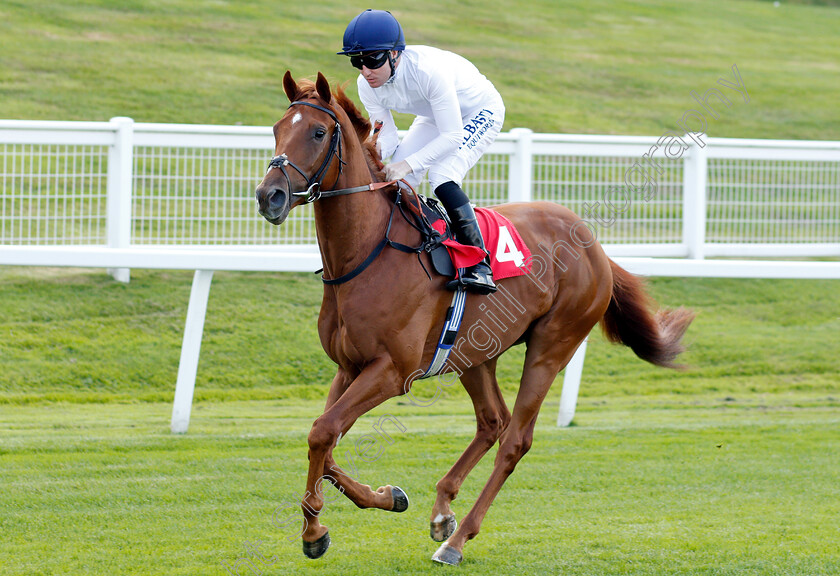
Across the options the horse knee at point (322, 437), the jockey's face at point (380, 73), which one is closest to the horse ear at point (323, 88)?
the jockey's face at point (380, 73)

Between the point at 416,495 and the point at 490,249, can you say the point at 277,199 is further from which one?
the point at 416,495

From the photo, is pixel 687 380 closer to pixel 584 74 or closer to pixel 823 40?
pixel 584 74

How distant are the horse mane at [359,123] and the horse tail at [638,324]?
168 cm

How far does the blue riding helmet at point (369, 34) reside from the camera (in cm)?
381

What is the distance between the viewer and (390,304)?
3.81m

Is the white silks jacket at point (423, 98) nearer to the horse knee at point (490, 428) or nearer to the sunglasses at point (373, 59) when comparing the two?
the sunglasses at point (373, 59)

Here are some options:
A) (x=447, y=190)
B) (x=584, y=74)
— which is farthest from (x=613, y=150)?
(x=584, y=74)

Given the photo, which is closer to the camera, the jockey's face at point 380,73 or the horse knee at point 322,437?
the horse knee at point 322,437

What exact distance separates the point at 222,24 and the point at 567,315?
12072 millimetres

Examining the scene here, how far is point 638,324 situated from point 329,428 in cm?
214

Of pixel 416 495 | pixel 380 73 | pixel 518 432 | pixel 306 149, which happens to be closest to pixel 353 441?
pixel 416 495

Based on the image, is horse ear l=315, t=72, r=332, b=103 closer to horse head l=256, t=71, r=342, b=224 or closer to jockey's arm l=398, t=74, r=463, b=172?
horse head l=256, t=71, r=342, b=224

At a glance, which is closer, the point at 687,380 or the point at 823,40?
the point at 687,380

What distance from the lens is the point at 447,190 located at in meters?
4.17
